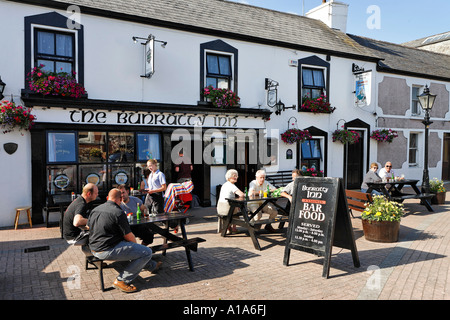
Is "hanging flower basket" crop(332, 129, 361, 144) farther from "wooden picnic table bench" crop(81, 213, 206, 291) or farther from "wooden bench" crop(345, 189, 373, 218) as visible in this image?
"wooden picnic table bench" crop(81, 213, 206, 291)

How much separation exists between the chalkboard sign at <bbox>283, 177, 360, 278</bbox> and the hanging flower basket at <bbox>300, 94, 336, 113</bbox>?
7.81 meters

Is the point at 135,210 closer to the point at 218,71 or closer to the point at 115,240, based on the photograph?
the point at 115,240

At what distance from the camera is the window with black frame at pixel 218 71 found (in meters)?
11.3

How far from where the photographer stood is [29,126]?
832 cm

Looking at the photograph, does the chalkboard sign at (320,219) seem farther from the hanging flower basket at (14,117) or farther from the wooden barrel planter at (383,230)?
the hanging flower basket at (14,117)

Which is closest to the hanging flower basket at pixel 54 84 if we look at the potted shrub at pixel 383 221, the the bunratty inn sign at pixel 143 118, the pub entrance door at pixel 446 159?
the the bunratty inn sign at pixel 143 118

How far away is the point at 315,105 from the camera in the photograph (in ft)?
42.2

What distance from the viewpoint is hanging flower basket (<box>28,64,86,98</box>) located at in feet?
27.4

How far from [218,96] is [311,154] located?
4.80 meters

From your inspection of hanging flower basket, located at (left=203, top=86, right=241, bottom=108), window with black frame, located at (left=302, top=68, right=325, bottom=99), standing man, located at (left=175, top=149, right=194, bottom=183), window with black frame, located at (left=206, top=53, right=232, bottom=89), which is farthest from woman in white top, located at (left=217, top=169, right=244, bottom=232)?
window with black frame, located at (left=302, top=68, right=325, bottom=99)

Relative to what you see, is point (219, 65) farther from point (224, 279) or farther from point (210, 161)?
point (224, 279)

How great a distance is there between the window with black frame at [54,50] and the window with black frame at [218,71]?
4.18 m

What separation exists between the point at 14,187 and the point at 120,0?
6252 mm

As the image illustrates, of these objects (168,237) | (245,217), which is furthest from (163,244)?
(245,217)
